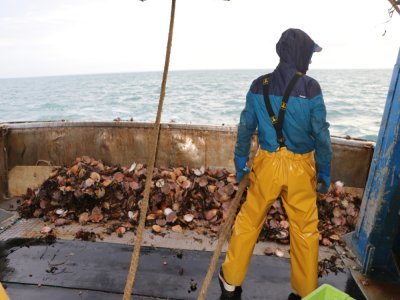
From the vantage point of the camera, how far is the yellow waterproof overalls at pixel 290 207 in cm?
238

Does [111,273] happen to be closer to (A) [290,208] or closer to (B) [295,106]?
(A) [290,208]

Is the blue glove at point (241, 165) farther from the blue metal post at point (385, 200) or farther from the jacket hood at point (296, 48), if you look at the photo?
the blue metal post at point (385, 200)

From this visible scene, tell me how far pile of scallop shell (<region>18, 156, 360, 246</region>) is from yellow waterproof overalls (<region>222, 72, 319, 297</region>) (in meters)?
1.26

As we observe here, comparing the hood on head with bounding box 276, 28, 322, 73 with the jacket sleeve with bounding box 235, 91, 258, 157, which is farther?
the jacket sleeve with bounding box 235, 91, 258, 157

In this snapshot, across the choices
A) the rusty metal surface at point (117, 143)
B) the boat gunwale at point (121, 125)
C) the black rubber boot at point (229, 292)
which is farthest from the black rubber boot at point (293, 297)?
the boat gunwale at point (121, 125)

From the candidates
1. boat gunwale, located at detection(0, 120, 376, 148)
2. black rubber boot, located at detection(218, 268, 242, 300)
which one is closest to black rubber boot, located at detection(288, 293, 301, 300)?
black rubber boot, located at detection(218, 268, 242, 300)

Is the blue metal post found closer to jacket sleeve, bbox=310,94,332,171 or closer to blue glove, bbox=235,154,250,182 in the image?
jacket sleeve, bbox=310,94,332,171

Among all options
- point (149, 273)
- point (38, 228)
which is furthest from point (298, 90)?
point (38, 228)

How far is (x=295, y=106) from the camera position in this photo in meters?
2.28

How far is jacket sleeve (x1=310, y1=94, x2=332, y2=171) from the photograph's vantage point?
2.24 m

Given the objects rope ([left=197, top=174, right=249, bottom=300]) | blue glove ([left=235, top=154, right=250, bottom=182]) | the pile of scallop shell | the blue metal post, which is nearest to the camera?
rope ([left=197, top=174, right=249, bottom=300])

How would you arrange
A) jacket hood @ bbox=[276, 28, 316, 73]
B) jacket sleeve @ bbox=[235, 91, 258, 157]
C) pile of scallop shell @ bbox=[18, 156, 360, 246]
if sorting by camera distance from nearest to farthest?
1. jacket hood @ bbox=[276, 28, 316, 73]
2. jacket sleeve @ bbox=[235, 91, 258, 157]
3. pile of scallop shell @ bbox=[18, 156, 360, 246]

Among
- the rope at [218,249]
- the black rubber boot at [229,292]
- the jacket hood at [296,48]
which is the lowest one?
the black rubber boot at [229,292]

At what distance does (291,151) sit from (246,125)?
450mm
